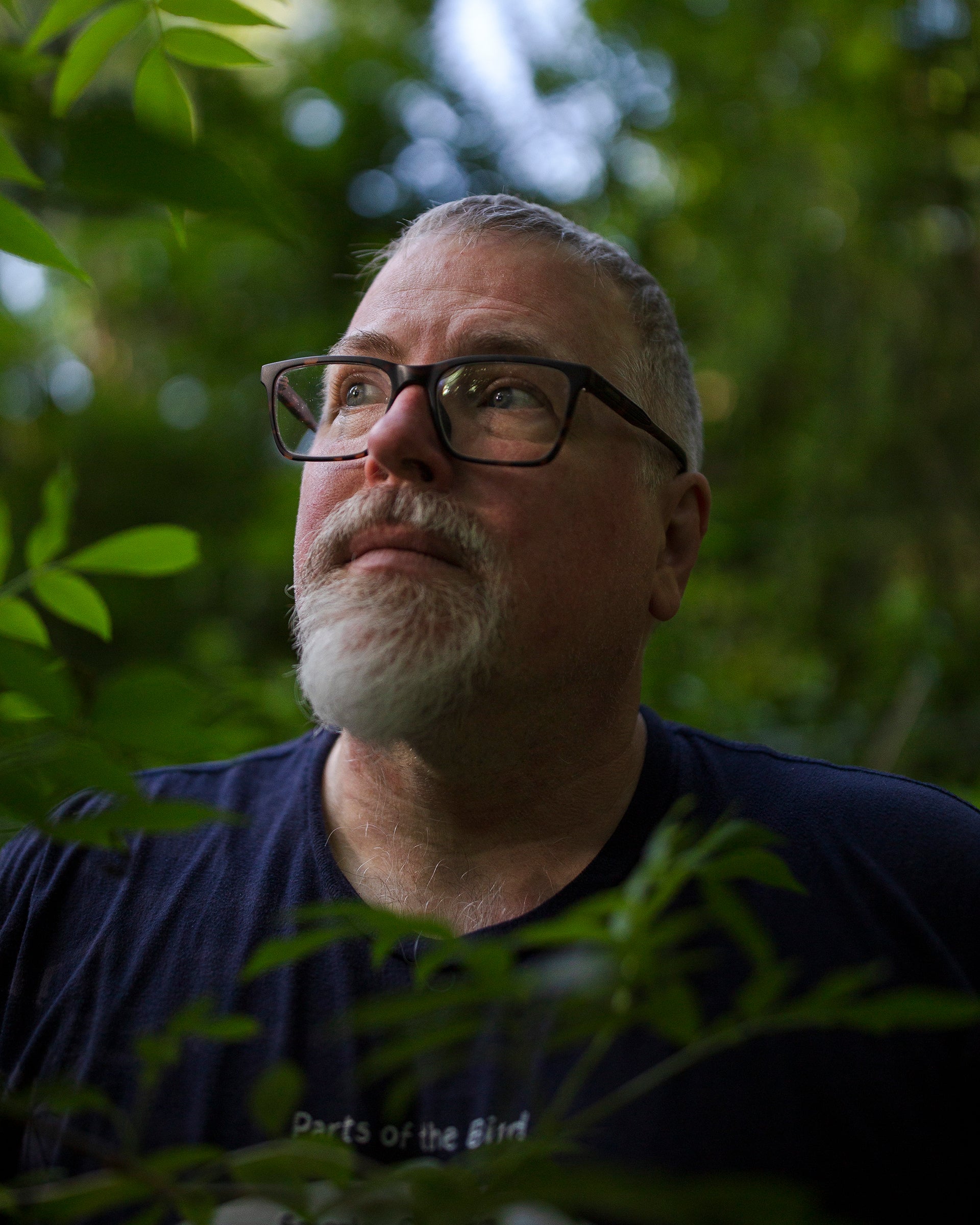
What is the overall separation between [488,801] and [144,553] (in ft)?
2.35

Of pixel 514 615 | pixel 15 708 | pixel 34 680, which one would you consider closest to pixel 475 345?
pixel 514 615

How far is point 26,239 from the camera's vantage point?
604 mm

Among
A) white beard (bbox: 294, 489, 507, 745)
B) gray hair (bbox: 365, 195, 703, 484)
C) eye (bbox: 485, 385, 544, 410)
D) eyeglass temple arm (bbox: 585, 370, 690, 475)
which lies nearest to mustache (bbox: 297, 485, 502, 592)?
white beard (bbox: 294, 489, 507, 745)

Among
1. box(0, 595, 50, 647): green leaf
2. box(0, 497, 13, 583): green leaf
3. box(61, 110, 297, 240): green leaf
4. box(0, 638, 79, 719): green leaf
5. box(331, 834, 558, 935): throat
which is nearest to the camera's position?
box(61, 110, 297, 240): green leaf

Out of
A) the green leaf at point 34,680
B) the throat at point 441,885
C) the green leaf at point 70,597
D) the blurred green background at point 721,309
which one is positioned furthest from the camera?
the blurred green background at point 721,309

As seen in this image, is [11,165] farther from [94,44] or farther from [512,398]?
[512,398]

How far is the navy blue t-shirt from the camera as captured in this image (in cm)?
127

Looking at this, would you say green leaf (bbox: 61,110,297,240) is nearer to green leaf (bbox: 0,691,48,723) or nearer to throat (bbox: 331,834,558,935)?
green leaf (bbox: 0,691,48,723)

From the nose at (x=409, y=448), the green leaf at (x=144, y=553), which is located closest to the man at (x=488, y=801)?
the nose at (x=409, y=448)

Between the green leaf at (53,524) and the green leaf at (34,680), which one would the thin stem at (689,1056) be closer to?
the green leaf at (34,680)

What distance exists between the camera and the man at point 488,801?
130 centimetres

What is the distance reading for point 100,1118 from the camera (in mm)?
1291

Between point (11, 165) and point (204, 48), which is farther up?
point (204, 48)

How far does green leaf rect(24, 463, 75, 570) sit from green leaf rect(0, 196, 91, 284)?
679mm
